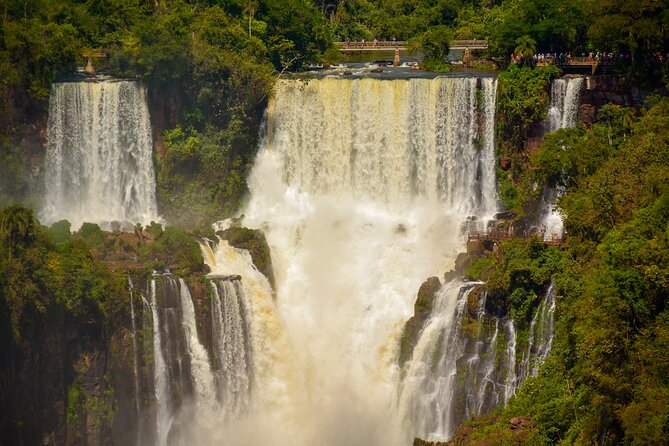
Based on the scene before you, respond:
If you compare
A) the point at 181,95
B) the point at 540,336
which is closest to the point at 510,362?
the point at 540,336

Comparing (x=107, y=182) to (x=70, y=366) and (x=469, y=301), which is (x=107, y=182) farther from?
(x=469, y=301)

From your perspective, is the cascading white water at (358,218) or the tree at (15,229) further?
the cascading white water at (358,218)

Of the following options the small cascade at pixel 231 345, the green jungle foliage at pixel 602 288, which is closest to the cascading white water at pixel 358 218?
the small cascade at pixel 231 345

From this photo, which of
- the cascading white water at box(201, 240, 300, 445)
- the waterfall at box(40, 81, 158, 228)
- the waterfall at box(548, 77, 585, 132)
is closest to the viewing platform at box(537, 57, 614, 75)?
the waterfall at box(548, 77, 585, 132)

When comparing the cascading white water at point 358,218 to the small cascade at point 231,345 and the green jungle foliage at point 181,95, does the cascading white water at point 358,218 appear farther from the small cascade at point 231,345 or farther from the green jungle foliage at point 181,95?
the green jungle foliage at point 181,95

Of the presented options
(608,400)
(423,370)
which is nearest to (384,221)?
(423,370)

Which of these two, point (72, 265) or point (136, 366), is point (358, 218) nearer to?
point (136, 366)

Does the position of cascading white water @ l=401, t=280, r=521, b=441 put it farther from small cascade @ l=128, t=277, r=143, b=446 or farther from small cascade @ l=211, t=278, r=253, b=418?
small cascade @ l=128, t=277, r=143, b=446
